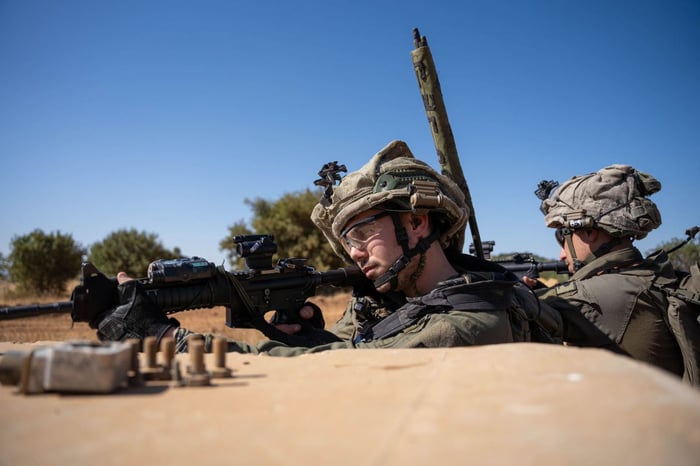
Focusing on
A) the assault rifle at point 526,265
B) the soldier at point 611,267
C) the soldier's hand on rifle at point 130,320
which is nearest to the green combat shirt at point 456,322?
the soldier's hand on rifle at point 130,320

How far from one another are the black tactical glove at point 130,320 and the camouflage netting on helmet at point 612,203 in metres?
4.34

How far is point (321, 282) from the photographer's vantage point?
17.8 ft

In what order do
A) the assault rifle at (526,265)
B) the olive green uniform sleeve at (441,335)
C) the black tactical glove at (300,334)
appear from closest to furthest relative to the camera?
the olive green uniform sleeve at (441,335)
the black tactical glove at (300,334)
the assault rifle at (526,265)

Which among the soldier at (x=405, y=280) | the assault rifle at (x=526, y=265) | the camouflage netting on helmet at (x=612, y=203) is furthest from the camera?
the assault rifle at (x=526, y=265)

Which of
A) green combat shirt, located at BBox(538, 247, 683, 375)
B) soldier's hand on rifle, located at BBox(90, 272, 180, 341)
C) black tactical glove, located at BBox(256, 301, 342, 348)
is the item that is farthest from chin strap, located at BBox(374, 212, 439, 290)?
soldier's hand on rifle, located at BBox(90, 272, 180, 341)

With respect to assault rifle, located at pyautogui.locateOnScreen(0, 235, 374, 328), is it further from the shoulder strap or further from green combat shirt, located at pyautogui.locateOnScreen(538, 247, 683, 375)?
green combat shirt, located at pyautogui.locateOnScreen(538, 247, 683, 375)

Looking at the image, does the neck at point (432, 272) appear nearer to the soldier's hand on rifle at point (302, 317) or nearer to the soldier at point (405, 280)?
the soldier at point (405, 280)

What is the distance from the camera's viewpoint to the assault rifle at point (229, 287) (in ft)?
12.8

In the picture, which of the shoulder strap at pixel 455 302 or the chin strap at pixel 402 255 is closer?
the shoulder strap at pixel 455 302

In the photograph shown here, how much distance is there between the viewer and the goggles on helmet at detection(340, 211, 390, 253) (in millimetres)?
4500

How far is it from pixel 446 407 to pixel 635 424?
494 millimetres

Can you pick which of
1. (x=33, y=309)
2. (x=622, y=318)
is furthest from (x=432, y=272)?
(x=33, y=309)

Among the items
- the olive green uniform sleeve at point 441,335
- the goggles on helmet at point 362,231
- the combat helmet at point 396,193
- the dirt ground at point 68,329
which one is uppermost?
the combat helmet at point 396,193

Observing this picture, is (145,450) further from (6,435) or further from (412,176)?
(412,176)
